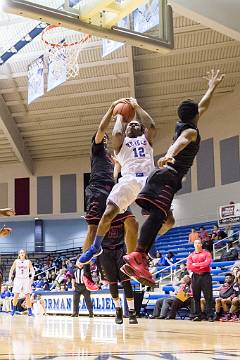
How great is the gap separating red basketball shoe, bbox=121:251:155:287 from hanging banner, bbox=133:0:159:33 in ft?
15.6

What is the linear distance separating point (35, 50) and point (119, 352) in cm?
1865

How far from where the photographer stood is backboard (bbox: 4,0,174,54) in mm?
7411

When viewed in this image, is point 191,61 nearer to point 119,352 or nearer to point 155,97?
point 155,97

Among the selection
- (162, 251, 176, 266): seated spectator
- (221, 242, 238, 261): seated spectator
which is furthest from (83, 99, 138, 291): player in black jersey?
(162, 251, 176, 266): seated spectator

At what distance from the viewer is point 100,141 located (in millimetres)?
6289

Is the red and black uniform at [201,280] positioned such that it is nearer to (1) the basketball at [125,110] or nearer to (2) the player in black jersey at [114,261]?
(2) the player in black jersey at [114,261]

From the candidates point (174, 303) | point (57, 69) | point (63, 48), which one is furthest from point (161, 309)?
point (63, 48)

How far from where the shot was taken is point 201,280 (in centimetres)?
1065

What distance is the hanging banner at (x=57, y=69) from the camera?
57.8 feet

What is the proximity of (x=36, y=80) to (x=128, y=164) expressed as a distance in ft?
46.6

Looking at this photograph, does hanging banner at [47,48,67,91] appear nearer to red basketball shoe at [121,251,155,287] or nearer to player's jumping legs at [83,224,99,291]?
player's jumping legs at [83,224,99,291]

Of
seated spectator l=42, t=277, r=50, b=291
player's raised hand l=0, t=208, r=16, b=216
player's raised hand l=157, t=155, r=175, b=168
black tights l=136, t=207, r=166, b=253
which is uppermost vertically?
player's raised hand l=157, t=155, r=175, b=168

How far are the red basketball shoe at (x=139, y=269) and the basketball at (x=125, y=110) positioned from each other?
1773 mm

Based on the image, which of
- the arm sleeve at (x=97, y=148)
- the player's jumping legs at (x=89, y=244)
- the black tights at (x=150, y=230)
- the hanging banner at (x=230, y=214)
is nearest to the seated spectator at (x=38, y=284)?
the hanging banner at (x=230, y=214)
